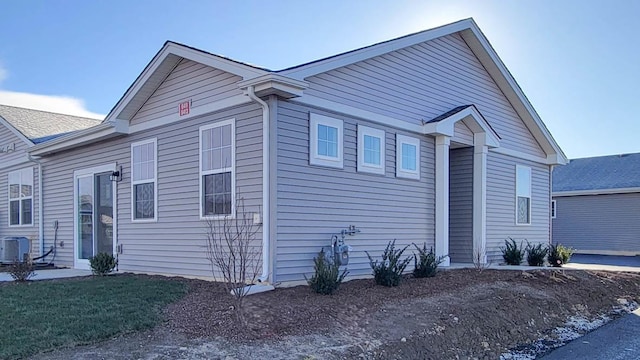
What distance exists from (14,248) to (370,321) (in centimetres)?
1063

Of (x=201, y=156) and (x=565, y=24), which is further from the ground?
(x=565, y=24)

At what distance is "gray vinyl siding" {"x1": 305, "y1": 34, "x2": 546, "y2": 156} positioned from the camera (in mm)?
9320

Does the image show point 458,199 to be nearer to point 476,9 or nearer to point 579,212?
point 476,9

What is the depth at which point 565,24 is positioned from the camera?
12.4m

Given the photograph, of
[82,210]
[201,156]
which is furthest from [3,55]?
[201,156]

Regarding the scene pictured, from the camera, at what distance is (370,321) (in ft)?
20.6

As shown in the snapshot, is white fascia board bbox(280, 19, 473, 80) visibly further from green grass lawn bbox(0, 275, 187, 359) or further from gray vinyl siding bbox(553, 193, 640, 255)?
gray vinyl siding bbox(553, 193, 640, 255)

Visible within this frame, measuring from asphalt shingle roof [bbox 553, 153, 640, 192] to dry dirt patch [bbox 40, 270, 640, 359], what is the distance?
1469 cm

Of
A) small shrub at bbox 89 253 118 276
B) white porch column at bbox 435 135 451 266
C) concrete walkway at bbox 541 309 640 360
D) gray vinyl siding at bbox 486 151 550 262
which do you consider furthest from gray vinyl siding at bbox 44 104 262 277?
gray vinyl siding at bbox 486 151 550 262

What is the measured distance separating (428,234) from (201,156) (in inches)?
196

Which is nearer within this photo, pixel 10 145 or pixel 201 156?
pixel 201 156

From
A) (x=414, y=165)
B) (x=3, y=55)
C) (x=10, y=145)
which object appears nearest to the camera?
(x=414, y=165)

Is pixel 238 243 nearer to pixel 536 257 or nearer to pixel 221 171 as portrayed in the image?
pixel 221 171

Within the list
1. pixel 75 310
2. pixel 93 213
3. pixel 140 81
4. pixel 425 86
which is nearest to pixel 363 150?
pixel 425 86
